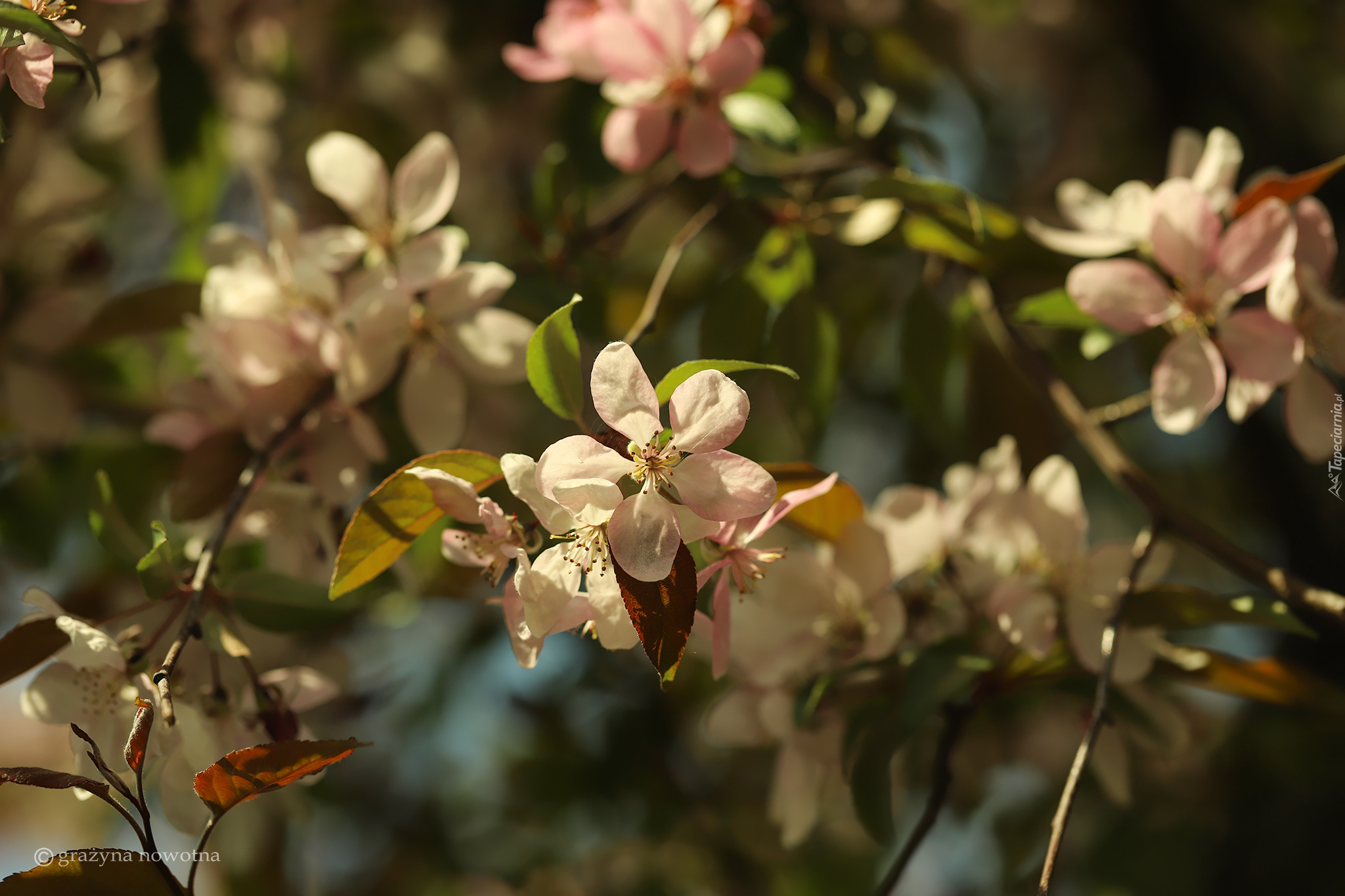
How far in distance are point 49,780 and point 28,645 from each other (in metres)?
0.13

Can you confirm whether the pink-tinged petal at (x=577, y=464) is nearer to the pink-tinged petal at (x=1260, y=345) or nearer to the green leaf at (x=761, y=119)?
the green leaf at (x=761, y=119)

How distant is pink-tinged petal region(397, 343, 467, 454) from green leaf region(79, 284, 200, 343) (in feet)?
0.83

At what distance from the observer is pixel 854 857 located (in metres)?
1.48

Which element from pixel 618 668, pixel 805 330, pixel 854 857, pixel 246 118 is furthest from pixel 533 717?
pixel 246 118

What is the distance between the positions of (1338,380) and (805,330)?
574 millimetres

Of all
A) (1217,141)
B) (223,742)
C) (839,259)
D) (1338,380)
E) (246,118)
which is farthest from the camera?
(246,118)

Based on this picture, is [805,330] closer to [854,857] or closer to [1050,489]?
[1050,489]

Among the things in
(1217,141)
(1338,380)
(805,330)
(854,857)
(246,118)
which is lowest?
(854,857)

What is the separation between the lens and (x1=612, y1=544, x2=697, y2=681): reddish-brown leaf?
471mm

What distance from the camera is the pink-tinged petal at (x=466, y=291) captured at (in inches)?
28.3

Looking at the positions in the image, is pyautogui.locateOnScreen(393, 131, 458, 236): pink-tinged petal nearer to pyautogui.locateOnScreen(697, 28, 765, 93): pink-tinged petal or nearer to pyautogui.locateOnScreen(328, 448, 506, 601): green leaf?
pyautogui.locateOnScreen(697, 28, 765, 93): pink-tinged petal

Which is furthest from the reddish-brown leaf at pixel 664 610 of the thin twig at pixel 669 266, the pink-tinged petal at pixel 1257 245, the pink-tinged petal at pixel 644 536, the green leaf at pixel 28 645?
the pink-tinged petal at pixel 1257 245

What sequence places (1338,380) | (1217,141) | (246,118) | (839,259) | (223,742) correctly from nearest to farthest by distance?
(223,742)
(1217,141)
(1338,380)
(839,259)
(246,118)

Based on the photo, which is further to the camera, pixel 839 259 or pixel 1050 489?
pixel 839 259
